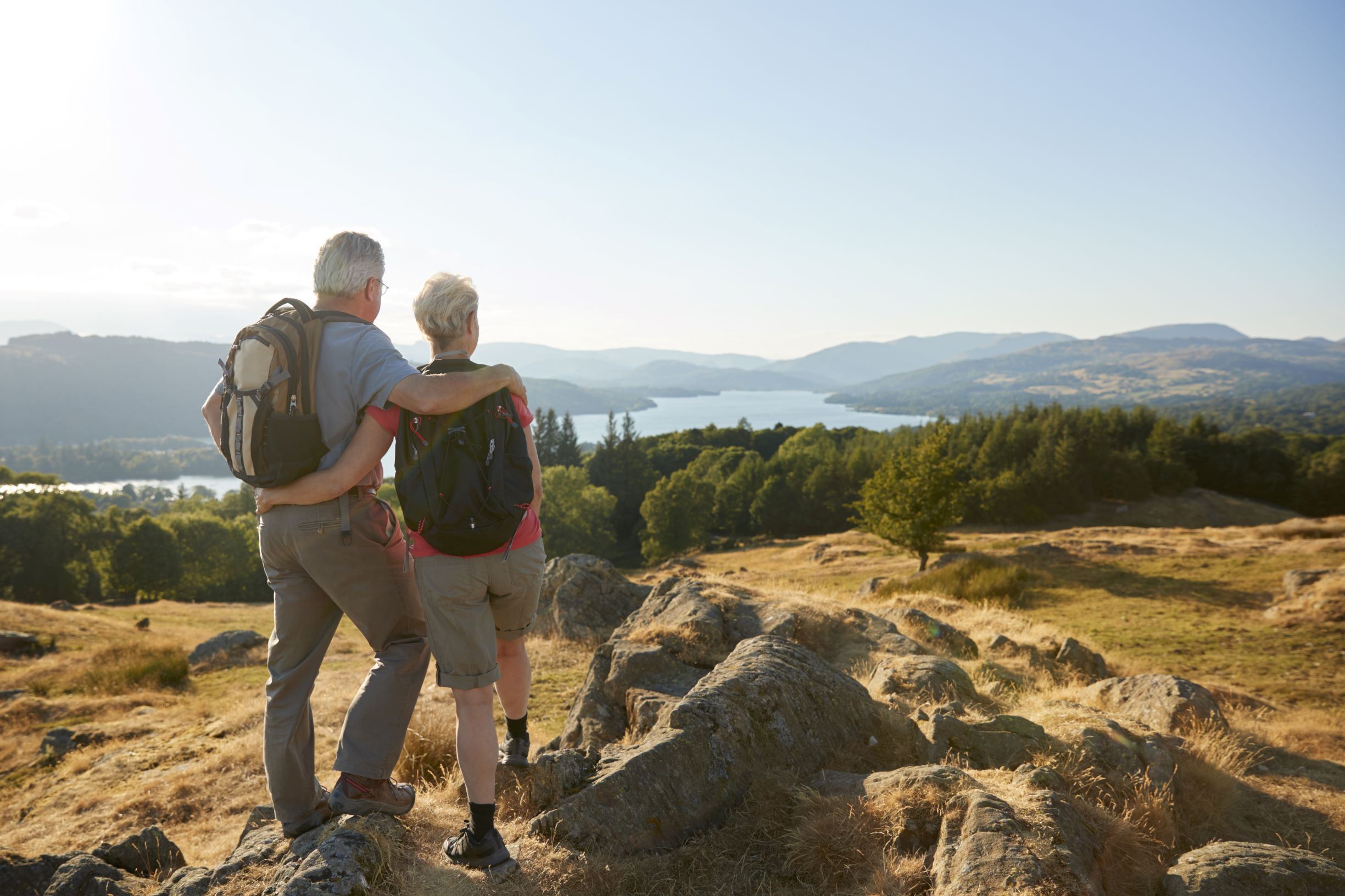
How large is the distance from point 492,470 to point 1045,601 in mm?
21247

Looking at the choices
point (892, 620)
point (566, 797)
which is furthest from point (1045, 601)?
point (566, 797)

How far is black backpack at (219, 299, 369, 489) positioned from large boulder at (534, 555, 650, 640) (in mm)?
7501

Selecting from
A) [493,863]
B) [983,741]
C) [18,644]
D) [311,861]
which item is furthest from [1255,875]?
[18,644]

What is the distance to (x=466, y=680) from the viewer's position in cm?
330

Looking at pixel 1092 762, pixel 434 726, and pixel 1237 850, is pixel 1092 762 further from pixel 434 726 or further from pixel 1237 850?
pixel 434 726

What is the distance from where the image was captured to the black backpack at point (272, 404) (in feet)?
10.5

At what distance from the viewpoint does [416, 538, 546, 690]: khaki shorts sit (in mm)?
3264

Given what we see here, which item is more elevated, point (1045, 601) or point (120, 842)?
point (120, 842)

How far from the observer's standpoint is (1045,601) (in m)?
20.0

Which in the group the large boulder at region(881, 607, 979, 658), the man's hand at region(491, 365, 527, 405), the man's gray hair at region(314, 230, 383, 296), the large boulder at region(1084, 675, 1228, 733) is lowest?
the large boulder at region(881, 607, 979, 658)

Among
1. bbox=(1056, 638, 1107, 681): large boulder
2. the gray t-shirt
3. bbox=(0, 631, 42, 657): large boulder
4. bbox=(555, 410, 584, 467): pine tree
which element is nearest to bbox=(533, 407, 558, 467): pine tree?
bbox=(555, 410, 584, 467): pine tree

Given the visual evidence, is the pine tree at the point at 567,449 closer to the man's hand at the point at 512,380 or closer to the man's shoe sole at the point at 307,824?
the man's shoe sole at the point at 307,824

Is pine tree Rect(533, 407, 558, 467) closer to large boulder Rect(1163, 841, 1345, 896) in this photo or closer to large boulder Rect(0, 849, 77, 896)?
large boulder Rect(0, 849, 77, 896)

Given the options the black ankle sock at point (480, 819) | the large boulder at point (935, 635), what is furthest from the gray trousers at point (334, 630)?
the large boulder at point (935, 635)
